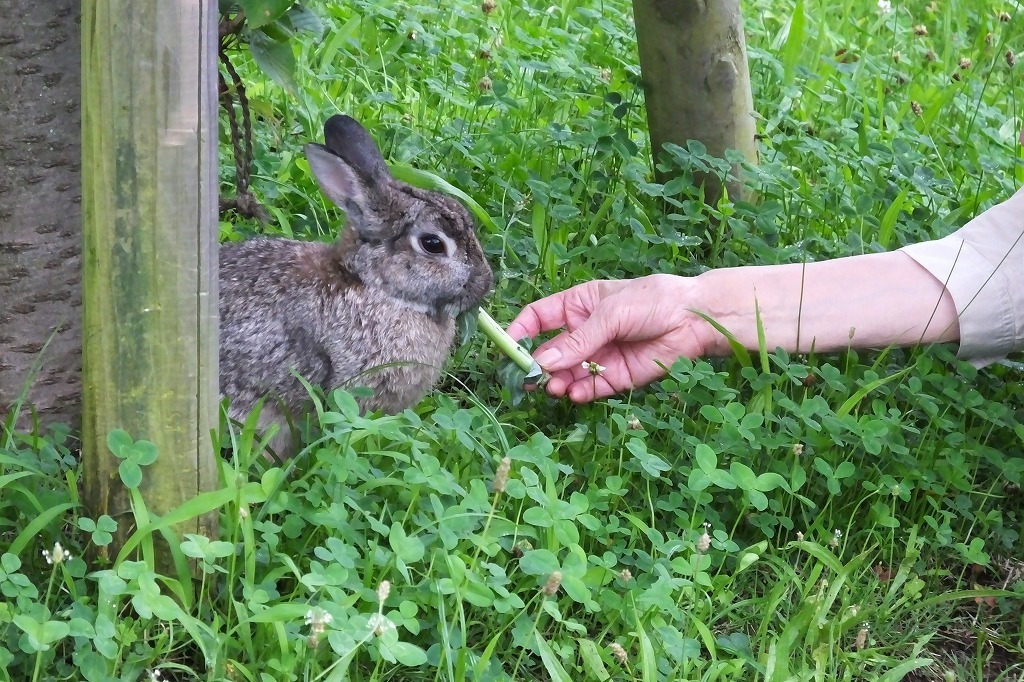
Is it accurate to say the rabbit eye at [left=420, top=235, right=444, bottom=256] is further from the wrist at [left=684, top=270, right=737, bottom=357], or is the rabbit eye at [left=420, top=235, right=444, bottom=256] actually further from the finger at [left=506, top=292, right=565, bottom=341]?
the wrist at [left=684, top=270, right=737, bottom=357]

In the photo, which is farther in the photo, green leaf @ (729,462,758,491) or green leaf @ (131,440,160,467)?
green leaf @ (729,462,758,491)

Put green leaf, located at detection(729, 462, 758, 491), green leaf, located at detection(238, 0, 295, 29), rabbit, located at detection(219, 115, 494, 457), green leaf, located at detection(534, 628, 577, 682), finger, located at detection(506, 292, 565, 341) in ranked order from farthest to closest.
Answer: finger, located at detection(506, 292, 565, 341)
rabbit, located at detection(219, 115, 494, 457)
green leaf, located at detection(729, 462, 758, 491)
green leaf, located at detection(238, 0, 295, 29)
green leaf, located at detection(534, 628, 577, 682)

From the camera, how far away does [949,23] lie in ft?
21.4

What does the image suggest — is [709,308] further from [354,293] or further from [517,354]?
[354,293]

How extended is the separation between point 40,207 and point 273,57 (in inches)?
28.8

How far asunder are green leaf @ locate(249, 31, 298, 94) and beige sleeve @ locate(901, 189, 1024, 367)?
6.36ft

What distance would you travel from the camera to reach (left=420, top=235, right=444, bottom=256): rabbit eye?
143 inches

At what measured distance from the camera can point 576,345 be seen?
348 centimetres

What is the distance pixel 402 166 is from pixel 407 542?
189cm

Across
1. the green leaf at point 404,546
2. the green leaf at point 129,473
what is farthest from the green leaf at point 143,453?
the green leaf at point 404,546

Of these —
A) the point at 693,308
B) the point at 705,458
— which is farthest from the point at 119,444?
the point at 693,308

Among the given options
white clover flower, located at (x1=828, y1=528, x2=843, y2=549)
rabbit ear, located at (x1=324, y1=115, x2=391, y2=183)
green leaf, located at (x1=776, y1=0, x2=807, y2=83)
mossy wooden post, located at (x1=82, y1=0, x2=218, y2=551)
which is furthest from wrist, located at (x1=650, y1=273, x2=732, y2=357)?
green leaf, located at (x1=776, y1=0, x2=807, y2=83)

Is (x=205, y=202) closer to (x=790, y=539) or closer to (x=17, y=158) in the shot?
(x=17, y=158)

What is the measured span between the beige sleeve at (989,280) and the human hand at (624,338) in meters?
0.73
